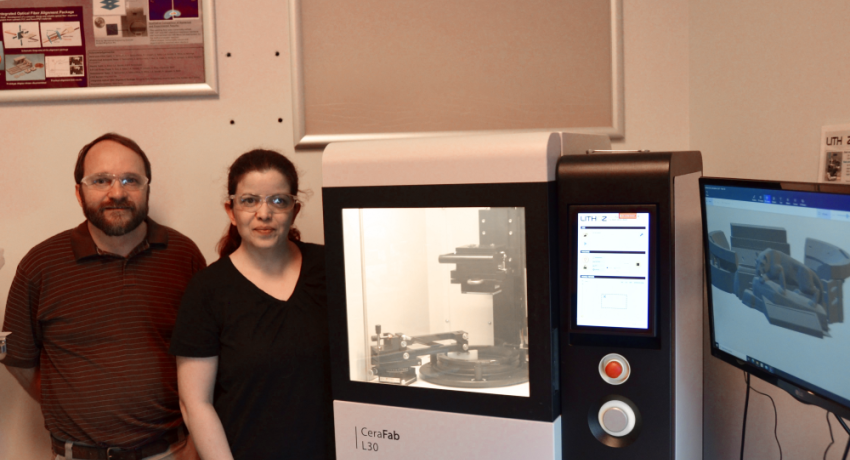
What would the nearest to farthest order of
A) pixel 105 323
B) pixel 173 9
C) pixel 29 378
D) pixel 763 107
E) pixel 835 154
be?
pixel 835 154 < pixel 763 107 < pixel 105 323 < pixel 29 378 < pixel 173 9

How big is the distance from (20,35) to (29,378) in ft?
3.31

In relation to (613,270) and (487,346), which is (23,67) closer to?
(487,346)

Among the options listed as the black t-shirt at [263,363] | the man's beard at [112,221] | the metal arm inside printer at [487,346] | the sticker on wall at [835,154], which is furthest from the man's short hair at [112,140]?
the sticker on wall at [835,154]

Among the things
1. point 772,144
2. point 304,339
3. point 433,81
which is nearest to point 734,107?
point 772,144

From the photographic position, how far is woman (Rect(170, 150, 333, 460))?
55.6 inches

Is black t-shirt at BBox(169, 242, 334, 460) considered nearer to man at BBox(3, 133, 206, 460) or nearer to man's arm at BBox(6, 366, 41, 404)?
man at BBox(3, 133, 206, 460)

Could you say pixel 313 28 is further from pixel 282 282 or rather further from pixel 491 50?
pixel 282 282

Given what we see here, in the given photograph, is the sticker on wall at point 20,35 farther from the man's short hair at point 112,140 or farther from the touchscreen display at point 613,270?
the touchscreen display at point 613,270

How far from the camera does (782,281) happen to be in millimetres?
974

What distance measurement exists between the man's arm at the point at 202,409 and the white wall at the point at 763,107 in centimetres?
115

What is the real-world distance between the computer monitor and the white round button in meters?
0.23

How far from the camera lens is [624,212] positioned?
1.04 m

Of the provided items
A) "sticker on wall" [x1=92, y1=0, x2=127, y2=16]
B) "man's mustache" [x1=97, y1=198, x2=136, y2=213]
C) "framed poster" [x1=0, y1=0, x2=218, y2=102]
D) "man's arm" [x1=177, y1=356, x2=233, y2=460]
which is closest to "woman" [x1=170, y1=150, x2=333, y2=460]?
"man's arm" [x1=177, y1=356, x2=233, y2=460]

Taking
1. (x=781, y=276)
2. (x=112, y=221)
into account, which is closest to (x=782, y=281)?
(x=781, y=276)
